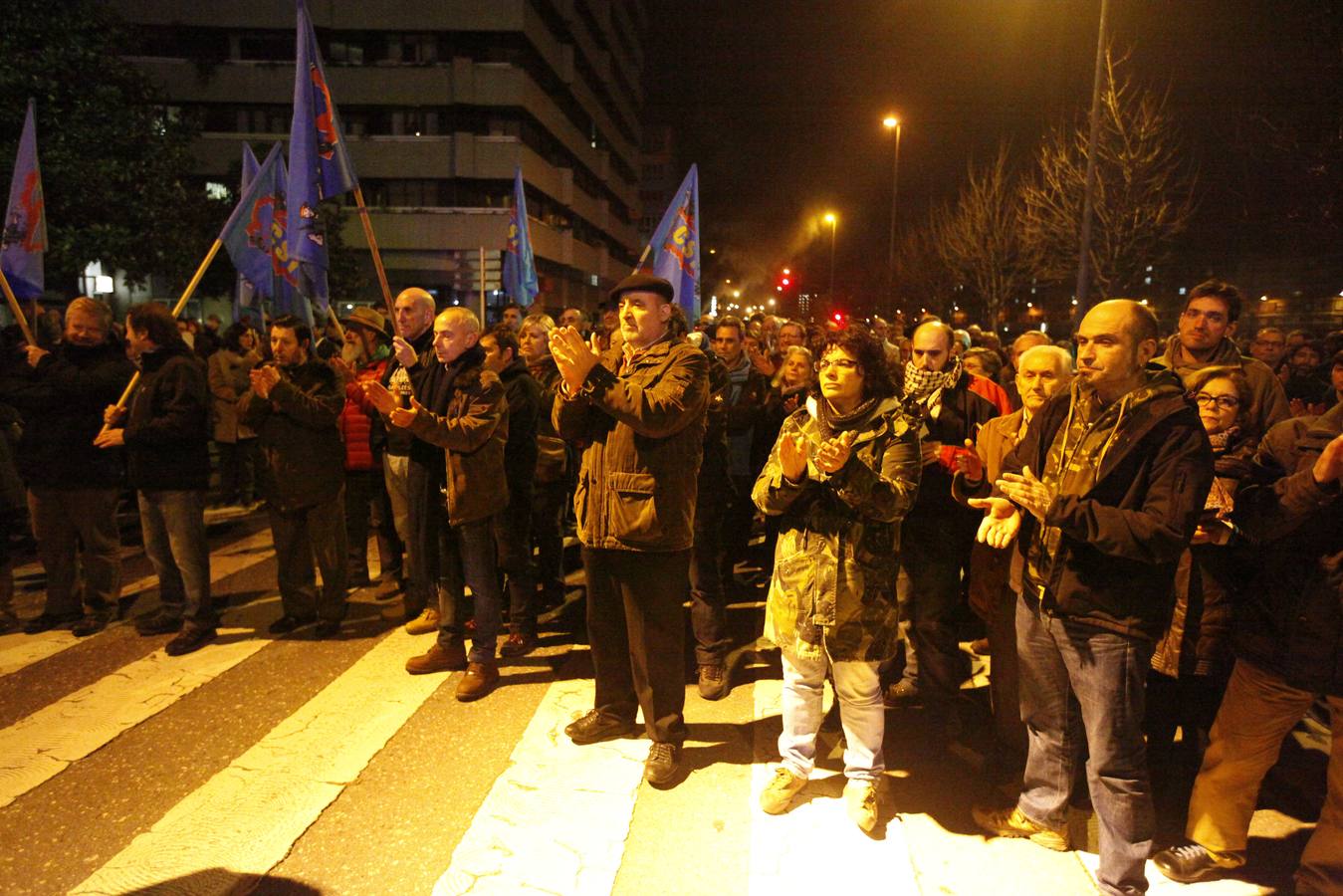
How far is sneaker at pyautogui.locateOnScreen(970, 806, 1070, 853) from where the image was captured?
3.44m

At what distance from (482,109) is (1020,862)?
141ft

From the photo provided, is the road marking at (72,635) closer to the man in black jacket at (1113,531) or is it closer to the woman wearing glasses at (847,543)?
the woman wearing glasses at (847,543)

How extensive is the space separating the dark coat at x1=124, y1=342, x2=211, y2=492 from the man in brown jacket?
126 inches

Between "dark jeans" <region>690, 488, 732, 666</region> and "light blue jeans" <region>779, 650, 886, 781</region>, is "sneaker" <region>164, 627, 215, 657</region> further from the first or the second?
"light blue jeans" <region>779, 650, 886, 781</region>

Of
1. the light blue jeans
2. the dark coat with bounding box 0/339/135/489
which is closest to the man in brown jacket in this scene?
the light blue jeans

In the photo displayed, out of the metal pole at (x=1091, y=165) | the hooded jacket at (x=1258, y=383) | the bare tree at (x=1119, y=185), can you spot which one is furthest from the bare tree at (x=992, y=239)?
the hooded jacket at (x=1258, y=383)

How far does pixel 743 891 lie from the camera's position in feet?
10.4

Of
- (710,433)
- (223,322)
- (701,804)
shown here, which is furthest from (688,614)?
(223,322)

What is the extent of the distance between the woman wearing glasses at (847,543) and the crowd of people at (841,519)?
0.6 inches

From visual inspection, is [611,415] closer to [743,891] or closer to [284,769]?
[743,891]

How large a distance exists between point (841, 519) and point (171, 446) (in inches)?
185

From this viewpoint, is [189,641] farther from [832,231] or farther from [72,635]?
[832,231]

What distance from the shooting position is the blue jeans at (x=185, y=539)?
223 inches

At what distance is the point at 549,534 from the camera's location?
6.49 metres
